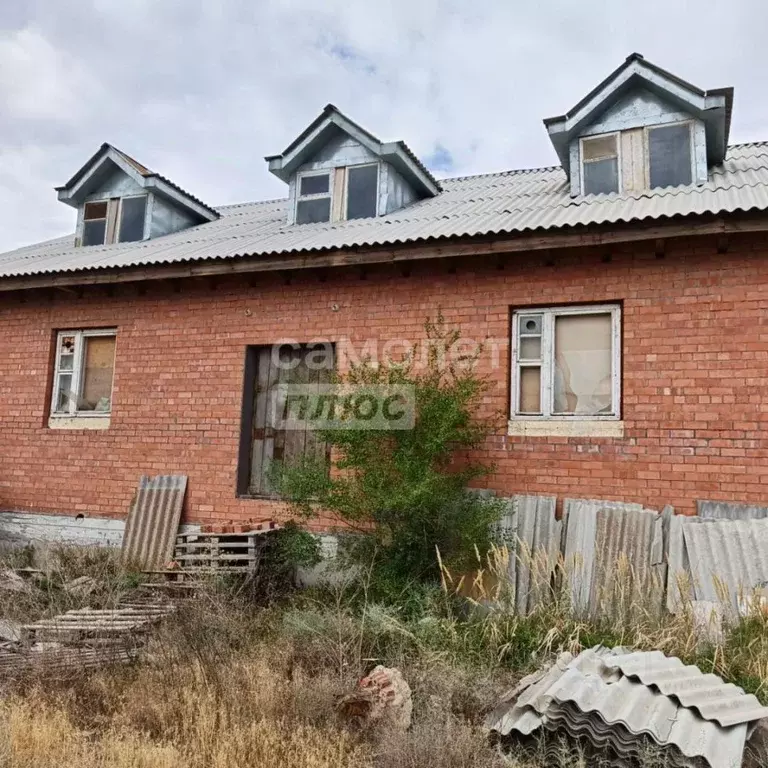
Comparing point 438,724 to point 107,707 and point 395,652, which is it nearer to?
point 395,652

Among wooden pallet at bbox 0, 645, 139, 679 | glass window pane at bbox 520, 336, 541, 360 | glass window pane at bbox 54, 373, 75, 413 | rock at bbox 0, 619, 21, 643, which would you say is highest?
glass window pane at bbox 520, 336, 541, 360

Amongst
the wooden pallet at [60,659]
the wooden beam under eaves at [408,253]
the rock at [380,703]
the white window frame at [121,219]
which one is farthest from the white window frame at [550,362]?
the white window frame at [121,219]

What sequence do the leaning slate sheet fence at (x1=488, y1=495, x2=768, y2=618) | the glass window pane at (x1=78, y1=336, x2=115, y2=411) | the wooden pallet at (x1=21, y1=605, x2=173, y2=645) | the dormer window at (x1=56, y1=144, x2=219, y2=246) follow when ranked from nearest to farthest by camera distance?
1. the wooden pallet at (x1=21, y1=605, x2=173, y2=645)
2. the leaning slate sheet fence at (x1=488, y1=495, x2=768, y2=618)
3. the glass window pane at (x1=78, y1=336, x2=115, y2=411)
4. the dormer window at (x1=56, y1=144, x2=219, y2=246)

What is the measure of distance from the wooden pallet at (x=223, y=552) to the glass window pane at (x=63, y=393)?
3.33m

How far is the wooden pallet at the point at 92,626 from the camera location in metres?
5.72

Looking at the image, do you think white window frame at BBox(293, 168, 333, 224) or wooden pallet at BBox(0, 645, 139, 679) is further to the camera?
white window frame at BBox(293, 168, 333, 224)

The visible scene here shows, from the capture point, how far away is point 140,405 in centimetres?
909

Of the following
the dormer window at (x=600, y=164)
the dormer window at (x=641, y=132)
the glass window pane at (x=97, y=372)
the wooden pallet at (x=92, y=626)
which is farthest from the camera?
the glass window pane at (x=97, y=372)

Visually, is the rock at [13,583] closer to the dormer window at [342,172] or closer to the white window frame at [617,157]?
the dormer window at [342,172]

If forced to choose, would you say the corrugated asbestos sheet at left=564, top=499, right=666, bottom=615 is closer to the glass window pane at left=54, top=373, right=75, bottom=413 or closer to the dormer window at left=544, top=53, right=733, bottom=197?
the dormer window at left=544, top=53, right=733, bottom=197

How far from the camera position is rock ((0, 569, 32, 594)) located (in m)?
7.32

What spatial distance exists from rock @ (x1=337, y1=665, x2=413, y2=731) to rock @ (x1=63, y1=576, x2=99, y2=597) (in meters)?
4.02

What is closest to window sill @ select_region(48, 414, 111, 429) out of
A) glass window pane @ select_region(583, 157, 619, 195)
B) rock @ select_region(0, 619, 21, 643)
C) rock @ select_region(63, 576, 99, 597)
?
rock @ select_region(63, 576, 99, 597)

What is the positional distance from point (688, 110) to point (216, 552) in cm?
760
